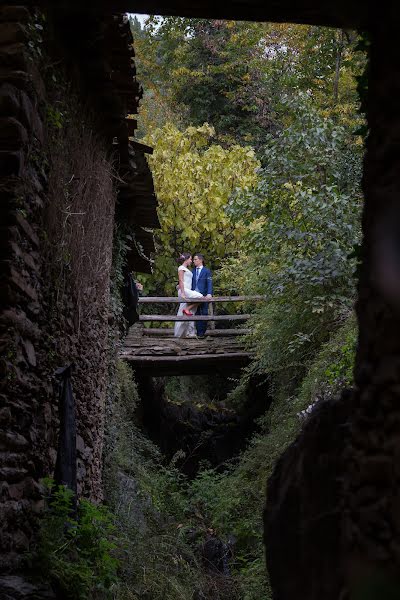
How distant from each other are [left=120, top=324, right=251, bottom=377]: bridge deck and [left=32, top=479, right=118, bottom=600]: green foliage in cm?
953

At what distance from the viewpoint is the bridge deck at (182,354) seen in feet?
53.1

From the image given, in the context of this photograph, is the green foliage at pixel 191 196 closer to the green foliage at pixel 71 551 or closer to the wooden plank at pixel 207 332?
the wooden plank at pixel 207 332

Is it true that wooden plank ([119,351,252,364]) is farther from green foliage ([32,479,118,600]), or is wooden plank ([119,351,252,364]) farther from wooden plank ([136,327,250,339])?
green foliage ([32,479,118,600])

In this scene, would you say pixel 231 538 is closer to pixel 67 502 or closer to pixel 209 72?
pixel 67 502

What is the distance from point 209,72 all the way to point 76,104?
19697 mm

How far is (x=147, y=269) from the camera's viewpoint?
44.2 feet

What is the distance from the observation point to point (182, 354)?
1633 centimetres

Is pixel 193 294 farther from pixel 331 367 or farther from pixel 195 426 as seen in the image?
pixel 331 367

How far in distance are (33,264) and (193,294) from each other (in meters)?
12.9

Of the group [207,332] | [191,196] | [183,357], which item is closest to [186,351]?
[183,357]

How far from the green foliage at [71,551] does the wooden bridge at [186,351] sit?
9541 mm

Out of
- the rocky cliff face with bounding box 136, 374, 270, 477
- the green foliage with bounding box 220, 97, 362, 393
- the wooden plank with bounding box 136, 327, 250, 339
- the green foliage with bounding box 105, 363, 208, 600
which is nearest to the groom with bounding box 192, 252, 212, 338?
the wooden plank with bounding box 136, 327, 250, 339

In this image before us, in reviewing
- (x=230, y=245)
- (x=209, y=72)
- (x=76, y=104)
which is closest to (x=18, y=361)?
(x=76, y=104)

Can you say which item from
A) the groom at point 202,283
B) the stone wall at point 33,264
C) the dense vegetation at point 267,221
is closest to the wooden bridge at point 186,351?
the groom at point 202,283
